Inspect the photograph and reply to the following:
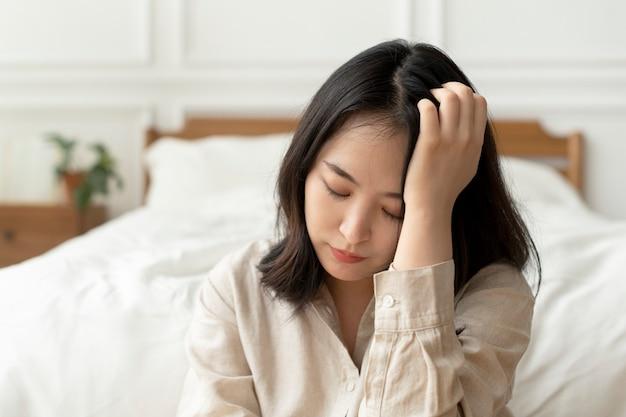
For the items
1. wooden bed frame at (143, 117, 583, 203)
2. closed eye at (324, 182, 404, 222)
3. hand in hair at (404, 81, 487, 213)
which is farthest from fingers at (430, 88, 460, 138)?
wooden bed frame at (143, 117, 583, 203)

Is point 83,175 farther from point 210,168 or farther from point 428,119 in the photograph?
point 428,119

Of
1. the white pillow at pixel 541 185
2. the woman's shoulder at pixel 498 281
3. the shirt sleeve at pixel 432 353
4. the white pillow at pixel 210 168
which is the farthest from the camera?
the white pillow at pixel 210 168

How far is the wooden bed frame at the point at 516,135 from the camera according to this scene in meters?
3.21

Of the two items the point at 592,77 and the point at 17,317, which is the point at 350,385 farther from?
the point at 592,77

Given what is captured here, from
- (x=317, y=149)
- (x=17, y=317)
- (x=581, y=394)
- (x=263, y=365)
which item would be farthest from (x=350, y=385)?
(x=17, y=317)

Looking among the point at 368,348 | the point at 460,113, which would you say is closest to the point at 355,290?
the point at 368,348

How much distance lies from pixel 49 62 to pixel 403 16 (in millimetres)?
1473

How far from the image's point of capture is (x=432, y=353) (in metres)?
0.89

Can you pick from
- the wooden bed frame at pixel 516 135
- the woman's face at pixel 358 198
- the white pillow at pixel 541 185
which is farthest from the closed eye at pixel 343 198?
the wooden bed frame at pixel 516 135

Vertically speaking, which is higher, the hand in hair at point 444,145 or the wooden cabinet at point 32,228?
the hand in hair at point 444,145

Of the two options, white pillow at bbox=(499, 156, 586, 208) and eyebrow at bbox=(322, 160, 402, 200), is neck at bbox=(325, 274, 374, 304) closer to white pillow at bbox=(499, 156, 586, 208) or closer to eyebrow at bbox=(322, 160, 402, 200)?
eyebrow at bbox=(322, 160, 402, 200)

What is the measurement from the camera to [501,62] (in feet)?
10.5

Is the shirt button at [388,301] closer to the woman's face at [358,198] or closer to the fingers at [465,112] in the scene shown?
the woman's face at [358,198]

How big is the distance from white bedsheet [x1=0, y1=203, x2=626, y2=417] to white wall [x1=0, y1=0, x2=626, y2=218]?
160 cm
